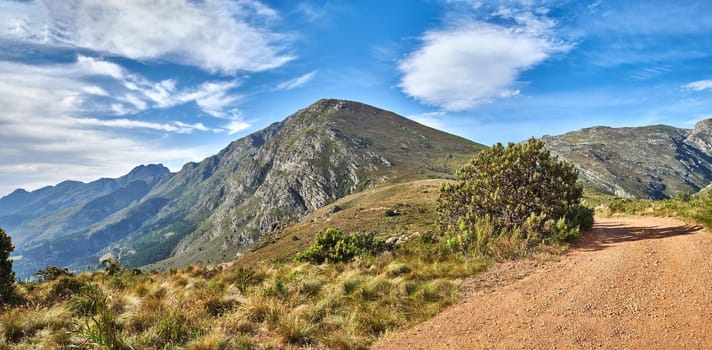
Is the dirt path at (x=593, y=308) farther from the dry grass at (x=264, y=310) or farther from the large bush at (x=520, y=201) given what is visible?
the large bush at (x=520, y=201)

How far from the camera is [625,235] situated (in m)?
12.5

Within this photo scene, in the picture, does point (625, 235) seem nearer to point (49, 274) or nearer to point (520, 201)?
point (520, 201)

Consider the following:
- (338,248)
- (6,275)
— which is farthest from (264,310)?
(6,275)

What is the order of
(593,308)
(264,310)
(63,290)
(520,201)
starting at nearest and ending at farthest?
(593,308)
(264,310)
(63,290)
(520,201)

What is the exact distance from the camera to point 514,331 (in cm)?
638

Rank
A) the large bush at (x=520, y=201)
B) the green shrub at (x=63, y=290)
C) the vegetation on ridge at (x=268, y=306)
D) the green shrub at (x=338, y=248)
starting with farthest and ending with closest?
the green shrub at (x=338, y=248), the large bush at (x=520, y=201), the green shrub at (x=63, y=290), the vegetation on ridge at (x=268, y=306)

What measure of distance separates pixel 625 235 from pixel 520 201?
3.95m

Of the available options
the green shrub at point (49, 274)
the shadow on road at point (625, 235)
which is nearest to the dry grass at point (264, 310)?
the shadow on road at point (625, 235)

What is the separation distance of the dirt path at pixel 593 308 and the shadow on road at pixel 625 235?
1.37 meters

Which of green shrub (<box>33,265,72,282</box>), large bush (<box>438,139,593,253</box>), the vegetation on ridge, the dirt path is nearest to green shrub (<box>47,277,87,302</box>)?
the vegetation on ridge

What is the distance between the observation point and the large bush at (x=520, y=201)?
12.2m

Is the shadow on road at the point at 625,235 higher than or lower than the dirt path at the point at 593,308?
higher

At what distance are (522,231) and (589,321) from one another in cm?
623

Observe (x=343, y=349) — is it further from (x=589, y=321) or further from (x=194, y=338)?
(x=589, y=321)
